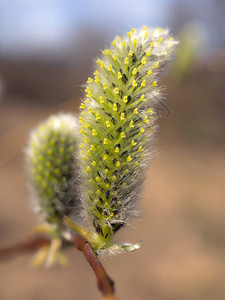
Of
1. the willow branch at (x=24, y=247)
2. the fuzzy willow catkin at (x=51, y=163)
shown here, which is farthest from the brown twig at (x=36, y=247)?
the fuzzy willow catkin at (x=51, y=163)

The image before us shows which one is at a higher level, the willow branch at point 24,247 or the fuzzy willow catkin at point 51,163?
the fuzzy willow catkin at point 51,163

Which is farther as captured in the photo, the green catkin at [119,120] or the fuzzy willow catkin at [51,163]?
the fuzzy willow catkin at [51,163]

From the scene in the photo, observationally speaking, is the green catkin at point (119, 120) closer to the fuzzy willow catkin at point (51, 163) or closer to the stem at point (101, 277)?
the stem at point (101, 277)

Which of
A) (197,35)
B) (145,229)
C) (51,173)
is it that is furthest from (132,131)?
(145,229)

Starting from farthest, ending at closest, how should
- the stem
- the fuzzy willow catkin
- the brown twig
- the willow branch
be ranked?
the fuzzy willow catkin < the willow branch < the brown twig < the stem

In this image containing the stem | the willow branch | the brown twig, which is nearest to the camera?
the stem

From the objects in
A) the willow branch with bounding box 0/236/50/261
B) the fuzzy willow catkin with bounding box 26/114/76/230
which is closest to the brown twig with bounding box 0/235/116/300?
the willow branch with bounding box 0/236/50/261

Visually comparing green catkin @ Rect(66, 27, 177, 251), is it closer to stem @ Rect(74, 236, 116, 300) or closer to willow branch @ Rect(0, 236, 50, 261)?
stem @ Rect(74, 236, 116, 300)
